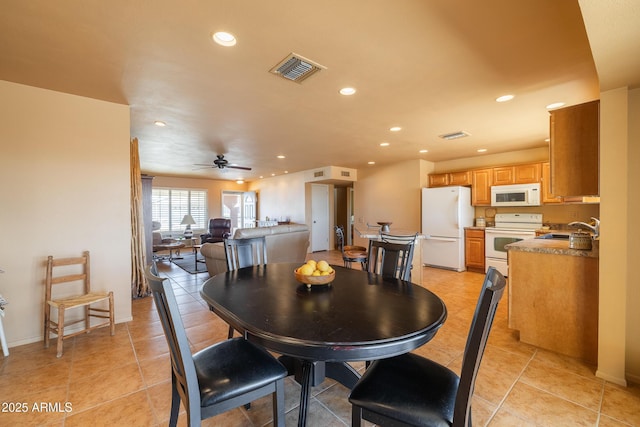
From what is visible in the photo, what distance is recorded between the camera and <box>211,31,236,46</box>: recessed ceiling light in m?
1.82

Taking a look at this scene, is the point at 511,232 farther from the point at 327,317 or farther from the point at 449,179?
the point at 327,317

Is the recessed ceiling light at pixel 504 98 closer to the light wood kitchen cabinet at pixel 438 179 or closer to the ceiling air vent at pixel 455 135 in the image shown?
the ceiling air vent at pixel 455 135

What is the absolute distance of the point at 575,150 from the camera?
2.34 m

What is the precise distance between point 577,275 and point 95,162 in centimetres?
484

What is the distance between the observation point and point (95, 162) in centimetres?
291

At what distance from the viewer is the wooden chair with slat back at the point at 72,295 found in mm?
2521

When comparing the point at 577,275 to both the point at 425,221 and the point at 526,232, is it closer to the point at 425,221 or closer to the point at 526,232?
the point at 526,232

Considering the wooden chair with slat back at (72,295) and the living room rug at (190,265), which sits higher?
the wooden chair with slat back at (72,295)

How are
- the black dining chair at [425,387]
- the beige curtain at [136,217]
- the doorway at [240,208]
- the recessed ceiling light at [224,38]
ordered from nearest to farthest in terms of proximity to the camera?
the black dining chair at [425,387] < the recessed ceiling light at [224,38] < the beige curtain at [136,217] < the doorway at [240,208]

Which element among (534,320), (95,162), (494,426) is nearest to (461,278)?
(534,320)

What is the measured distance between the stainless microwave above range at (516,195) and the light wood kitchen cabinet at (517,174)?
116 mm

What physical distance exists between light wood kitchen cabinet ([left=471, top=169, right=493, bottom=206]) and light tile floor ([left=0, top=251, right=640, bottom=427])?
10.8 ft

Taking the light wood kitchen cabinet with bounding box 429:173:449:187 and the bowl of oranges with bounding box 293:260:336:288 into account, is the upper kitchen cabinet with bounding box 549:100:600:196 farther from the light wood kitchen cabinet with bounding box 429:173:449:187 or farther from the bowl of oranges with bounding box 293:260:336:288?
the light wood kitchen cabinet with bounding box 429:173:449:187

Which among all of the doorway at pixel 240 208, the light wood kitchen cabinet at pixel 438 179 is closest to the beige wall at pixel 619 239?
the light wood kitchen cabinet at pixel 438 179
